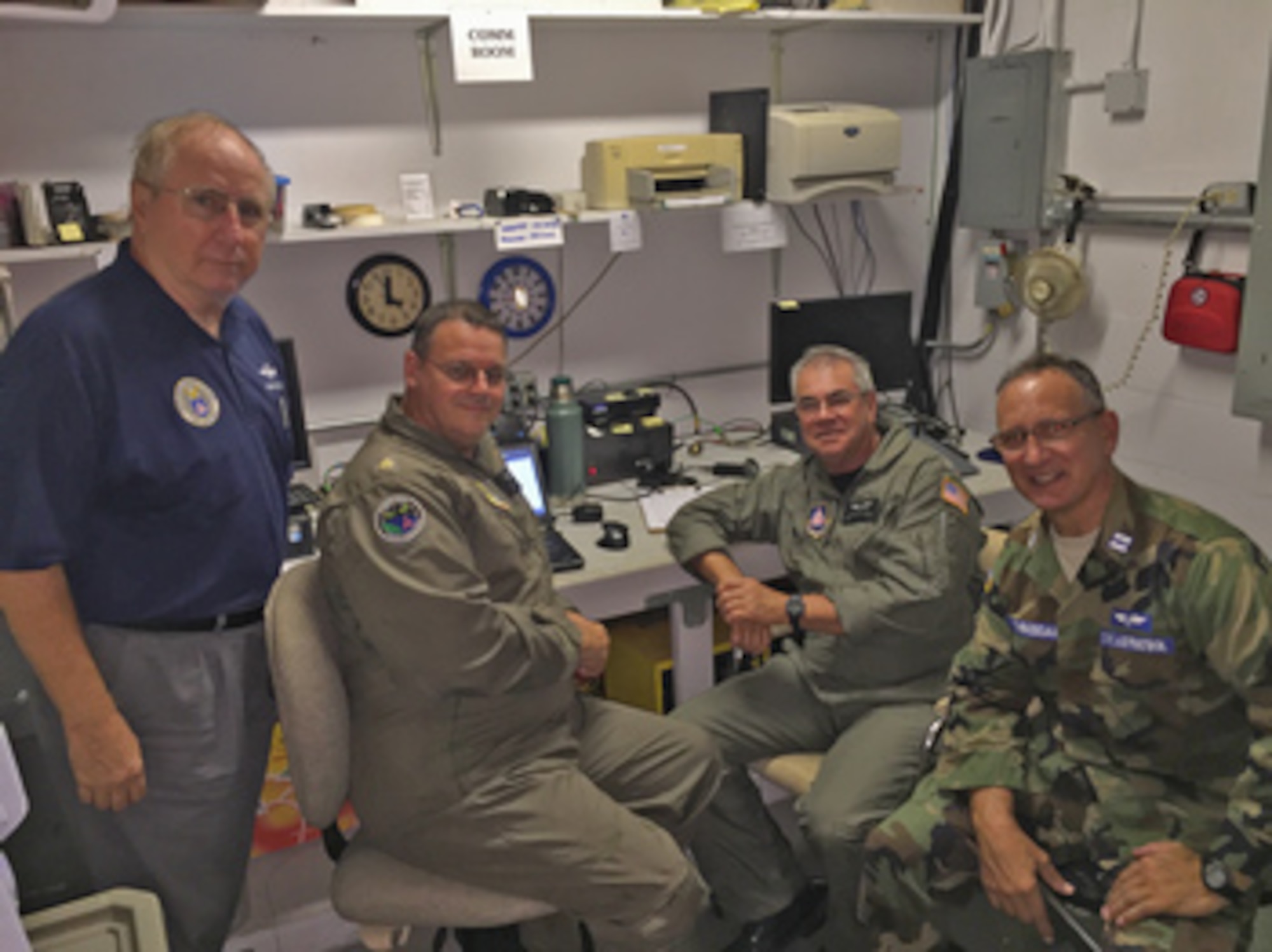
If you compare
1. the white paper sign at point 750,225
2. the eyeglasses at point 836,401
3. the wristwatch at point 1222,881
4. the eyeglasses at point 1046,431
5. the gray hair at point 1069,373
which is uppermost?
the white paper sign at point 750,225

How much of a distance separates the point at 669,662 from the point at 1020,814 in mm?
994

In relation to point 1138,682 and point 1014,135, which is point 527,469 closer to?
point 1138,682

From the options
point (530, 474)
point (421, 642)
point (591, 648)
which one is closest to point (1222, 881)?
point (591, 648)

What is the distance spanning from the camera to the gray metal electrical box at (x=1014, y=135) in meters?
2.91

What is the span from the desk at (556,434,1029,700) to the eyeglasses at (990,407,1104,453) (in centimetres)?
90

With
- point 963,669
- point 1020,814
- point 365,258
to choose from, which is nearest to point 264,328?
point 365,258

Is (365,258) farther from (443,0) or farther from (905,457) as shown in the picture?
(905,457)


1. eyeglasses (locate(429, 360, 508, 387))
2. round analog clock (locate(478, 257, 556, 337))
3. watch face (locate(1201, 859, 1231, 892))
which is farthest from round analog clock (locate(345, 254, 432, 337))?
watch face (locate(1201, 859, 1231, 892))

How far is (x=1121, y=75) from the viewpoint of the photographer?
2.73 m

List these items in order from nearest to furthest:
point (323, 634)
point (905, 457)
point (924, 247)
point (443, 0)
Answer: point (323, 634), point (905, 457), point (443, 0), point (924, 247)

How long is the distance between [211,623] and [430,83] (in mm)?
1659

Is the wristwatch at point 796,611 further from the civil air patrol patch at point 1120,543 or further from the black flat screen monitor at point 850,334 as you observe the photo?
the black flat screen monitor at point 850,334

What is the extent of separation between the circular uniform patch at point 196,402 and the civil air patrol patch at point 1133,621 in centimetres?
141

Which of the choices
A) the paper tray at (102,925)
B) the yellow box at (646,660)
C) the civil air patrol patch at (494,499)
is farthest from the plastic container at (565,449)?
the paper tray at (102,925)
